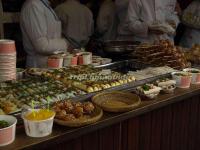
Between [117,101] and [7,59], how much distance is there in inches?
30.8

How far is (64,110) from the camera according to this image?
1789mm

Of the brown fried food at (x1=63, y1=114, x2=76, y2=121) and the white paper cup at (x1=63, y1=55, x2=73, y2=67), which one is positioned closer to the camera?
the brown fried food at (x1=63, y1=114, x2=76, y2=121)

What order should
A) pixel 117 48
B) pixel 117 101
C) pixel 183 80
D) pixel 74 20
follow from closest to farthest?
pixel 117 101 < pixel 183 80 < pixel 117 48 < pixel 74 20

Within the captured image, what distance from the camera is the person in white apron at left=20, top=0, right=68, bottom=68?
3359mm

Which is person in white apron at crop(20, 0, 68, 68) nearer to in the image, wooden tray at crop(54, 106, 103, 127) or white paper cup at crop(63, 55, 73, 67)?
white paper cup at crop(63, 55, 73, 67)

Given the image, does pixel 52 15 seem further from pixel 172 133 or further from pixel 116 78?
pixel 172 133

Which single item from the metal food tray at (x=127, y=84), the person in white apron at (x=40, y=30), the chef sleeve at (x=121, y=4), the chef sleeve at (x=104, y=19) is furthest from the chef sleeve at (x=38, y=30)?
the chef sleeve at (x=104, y=19)

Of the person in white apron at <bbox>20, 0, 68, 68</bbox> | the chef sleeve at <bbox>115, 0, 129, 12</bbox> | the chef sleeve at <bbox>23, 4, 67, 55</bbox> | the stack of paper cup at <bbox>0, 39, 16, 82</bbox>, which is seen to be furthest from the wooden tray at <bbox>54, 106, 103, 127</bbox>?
the chef sleeve at <bbox>115, 0, 129, 12</bbox>

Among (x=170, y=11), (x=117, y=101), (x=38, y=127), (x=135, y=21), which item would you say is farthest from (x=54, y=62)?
(x=170, y=11)

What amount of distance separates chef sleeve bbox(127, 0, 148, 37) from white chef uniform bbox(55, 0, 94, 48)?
2.28 ft

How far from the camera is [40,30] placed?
11.1 feet

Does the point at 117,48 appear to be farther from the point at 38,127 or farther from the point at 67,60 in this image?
the point at 38,127

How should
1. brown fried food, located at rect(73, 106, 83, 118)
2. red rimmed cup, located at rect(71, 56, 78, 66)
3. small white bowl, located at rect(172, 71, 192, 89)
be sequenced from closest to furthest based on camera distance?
brown fried food, located at rect(73, 106, 83, 118)
small white bowl, located at rect(172, 71, 192, 89)
red rimmed cup, located at rect(71, 56, 78, 66)

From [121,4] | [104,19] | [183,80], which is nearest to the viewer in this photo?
[183,80]
